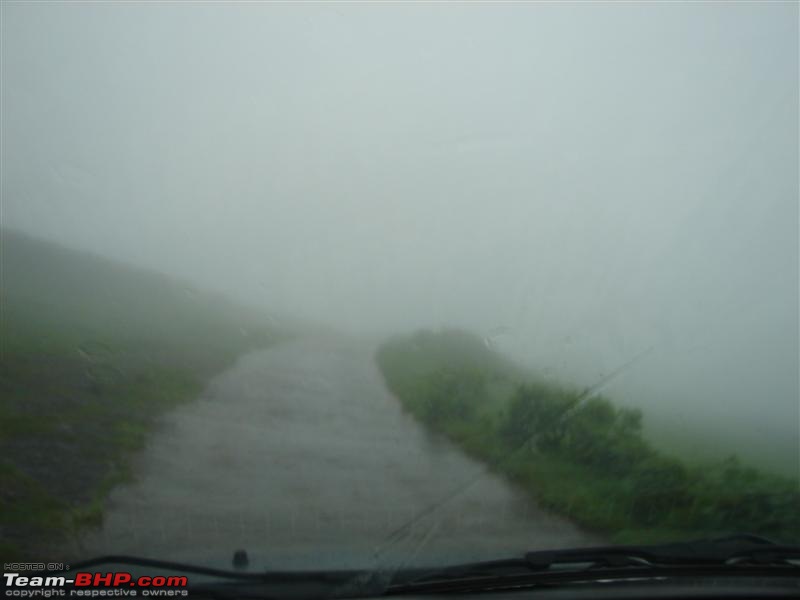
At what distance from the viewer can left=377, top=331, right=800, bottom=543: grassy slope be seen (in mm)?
6430

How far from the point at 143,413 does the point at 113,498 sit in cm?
223

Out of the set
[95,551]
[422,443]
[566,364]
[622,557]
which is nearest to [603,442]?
[566,364]

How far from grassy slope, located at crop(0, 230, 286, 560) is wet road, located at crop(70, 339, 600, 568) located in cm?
33

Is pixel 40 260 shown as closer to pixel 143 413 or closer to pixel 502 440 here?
pixel 143 413

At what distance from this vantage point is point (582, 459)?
7840mm

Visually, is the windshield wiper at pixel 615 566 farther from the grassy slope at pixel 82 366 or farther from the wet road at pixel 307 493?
the grassy slope at pixel 82 366

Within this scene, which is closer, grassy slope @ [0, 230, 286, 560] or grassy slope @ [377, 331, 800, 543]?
grassy slope @ [0, 230, 286, 560]

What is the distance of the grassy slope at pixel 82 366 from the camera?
6.07 m

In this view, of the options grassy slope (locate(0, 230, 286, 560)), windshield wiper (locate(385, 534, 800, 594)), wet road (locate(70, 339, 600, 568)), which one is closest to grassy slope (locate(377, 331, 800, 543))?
wet road (locate(70, 339, 600, 568))

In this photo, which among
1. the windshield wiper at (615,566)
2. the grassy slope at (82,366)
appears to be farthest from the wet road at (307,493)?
the windshield wiper at (615,566)

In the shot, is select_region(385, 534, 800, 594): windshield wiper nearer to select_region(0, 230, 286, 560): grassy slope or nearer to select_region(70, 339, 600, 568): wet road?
select_region(70, 339, 600, 568): wet road

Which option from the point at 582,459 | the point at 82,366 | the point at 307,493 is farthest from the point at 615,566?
the point at 82,366

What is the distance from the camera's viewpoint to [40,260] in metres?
11.3

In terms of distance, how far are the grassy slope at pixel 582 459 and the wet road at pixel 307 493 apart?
0.33 m
